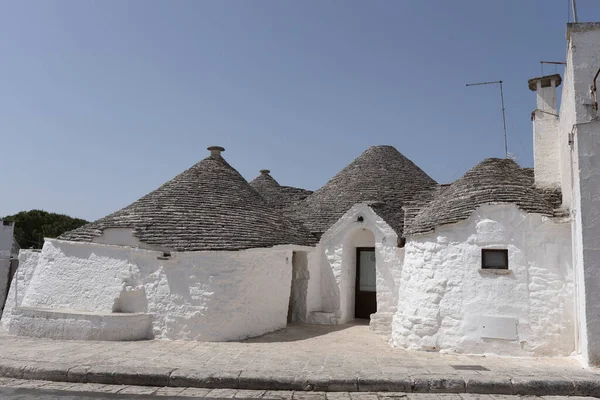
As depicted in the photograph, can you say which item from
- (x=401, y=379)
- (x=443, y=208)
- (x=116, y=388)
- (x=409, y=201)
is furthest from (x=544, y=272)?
(x=116, y=388)

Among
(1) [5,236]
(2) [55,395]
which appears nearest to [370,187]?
(2) [55,395]

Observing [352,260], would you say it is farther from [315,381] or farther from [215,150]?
[315,381]

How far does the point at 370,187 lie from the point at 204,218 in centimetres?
538

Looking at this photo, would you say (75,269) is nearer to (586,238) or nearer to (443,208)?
(443,208)

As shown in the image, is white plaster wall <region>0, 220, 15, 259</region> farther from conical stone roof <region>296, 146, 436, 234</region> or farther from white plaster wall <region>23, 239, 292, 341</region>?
conical stone roof <region>296, 146, 436, 234</region>

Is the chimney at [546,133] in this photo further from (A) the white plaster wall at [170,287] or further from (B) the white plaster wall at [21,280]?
(B) the white plaster wall at [21,280]

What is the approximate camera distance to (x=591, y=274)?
7422mm

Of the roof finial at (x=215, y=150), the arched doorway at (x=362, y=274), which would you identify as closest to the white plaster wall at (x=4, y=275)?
the roof finial at (x=215, y=150)

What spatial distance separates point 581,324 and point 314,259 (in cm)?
662

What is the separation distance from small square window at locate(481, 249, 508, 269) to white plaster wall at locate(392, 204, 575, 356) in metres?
0.12

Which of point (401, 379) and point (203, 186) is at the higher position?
point (203, 186)

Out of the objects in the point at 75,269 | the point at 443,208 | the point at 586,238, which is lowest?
the point at 75,269

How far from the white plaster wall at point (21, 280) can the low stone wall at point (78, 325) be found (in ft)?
6.05

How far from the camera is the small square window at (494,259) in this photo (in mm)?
8898
